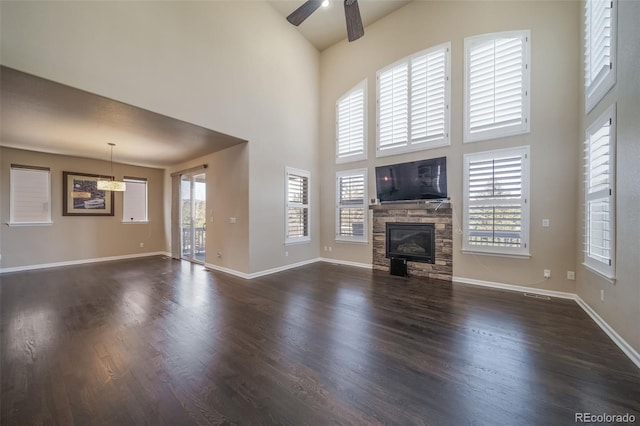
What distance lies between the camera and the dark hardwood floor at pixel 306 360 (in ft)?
5.12

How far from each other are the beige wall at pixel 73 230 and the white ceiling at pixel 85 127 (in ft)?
1.33

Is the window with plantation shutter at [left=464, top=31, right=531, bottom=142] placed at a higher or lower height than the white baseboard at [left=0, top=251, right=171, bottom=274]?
higher

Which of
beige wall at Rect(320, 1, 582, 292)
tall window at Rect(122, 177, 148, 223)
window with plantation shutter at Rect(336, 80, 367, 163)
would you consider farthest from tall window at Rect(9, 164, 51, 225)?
beige wall at Rect(320, 1, 582, 292)

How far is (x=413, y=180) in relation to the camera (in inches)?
195

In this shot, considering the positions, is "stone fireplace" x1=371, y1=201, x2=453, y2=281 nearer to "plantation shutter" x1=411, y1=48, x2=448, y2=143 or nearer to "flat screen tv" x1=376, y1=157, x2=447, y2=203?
"flat screen tv" x1=376, y1=157, x2=447, y2=203

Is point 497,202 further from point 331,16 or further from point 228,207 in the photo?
point 331,16

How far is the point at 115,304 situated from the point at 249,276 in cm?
204

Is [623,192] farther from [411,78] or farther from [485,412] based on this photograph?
[411,78]

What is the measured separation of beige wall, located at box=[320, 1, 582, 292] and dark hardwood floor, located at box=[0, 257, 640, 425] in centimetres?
66

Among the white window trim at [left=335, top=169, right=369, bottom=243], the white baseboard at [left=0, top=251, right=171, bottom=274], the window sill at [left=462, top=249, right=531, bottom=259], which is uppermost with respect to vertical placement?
the white window trim at [left=335, top=169, right=369, bottom=243]

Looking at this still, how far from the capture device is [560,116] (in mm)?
3684

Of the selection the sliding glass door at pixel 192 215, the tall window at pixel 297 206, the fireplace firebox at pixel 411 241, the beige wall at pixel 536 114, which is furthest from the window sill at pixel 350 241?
the sliding glass door at pixel 192 215

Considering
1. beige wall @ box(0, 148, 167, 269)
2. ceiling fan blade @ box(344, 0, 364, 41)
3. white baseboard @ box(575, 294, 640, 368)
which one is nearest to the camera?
white baseboard @ box(575, 294, 640, 368)

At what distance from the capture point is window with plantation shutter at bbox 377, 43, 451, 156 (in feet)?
15.4
